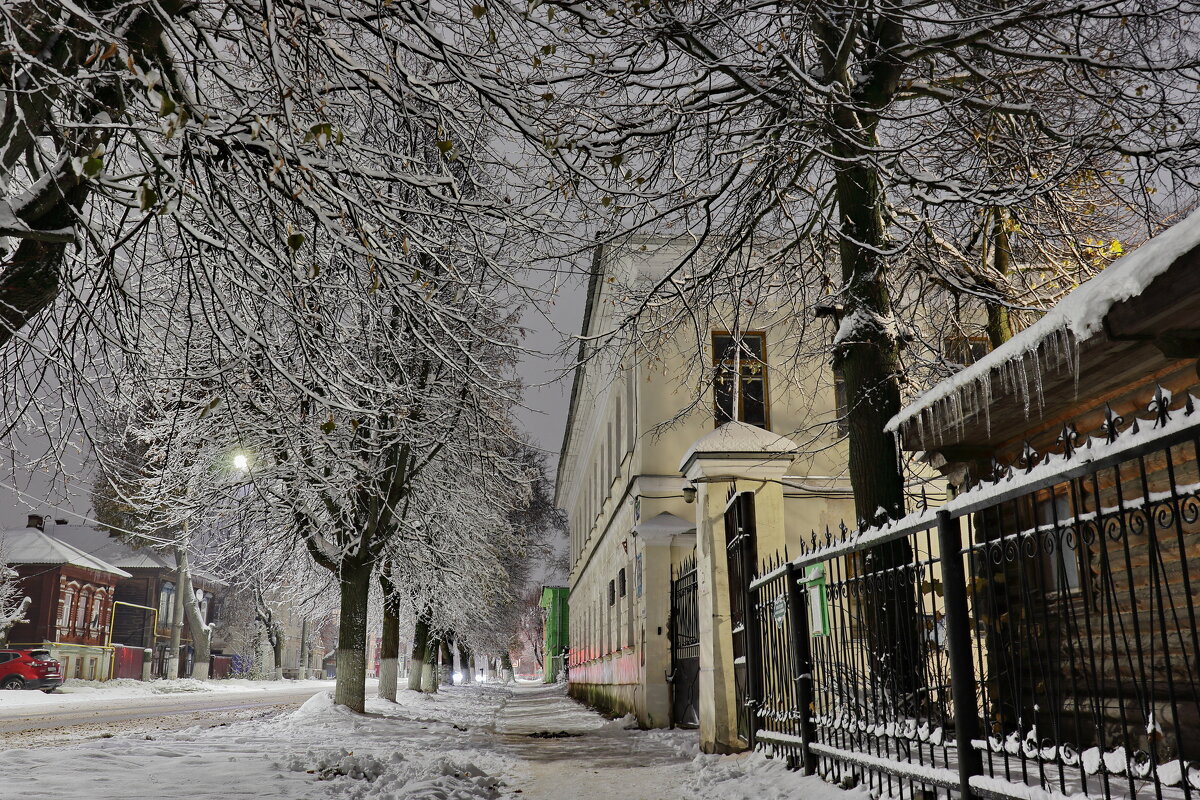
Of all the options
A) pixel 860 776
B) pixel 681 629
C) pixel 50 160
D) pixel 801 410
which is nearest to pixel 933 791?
pixel 860 776

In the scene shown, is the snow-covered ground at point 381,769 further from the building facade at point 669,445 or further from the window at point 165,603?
the window at point 165,603

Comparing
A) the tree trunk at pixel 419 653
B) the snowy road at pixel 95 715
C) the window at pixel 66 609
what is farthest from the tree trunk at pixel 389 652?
the window at pixel 66 609

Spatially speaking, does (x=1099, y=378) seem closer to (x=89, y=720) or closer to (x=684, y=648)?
(x=684, y=648)

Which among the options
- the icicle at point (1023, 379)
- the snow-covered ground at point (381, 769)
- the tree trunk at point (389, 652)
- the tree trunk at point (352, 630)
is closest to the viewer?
the icicle at point (1023, 379)

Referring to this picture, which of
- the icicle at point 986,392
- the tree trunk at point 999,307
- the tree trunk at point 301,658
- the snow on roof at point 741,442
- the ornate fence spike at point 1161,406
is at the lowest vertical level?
the tree trunk at point 301,658

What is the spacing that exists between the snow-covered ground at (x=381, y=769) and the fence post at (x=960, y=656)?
1.47 metres

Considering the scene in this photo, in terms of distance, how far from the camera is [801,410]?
16500mm

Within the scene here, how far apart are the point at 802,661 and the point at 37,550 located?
53867mm

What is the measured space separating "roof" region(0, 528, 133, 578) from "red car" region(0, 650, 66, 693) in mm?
15044

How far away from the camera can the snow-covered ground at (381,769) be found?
6.84 m

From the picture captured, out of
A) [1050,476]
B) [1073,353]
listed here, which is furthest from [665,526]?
[1050,476]

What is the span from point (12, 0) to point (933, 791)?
6730 mm

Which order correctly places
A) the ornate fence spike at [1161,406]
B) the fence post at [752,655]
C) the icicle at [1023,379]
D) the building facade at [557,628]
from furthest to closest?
the building facade at [557,628] < the fence post at [752,655] < the icicle at [1023,379] < the ornate fence spike at [1161,406]

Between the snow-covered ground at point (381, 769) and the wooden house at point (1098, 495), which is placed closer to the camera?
the wooden house at point (1098, 495)
